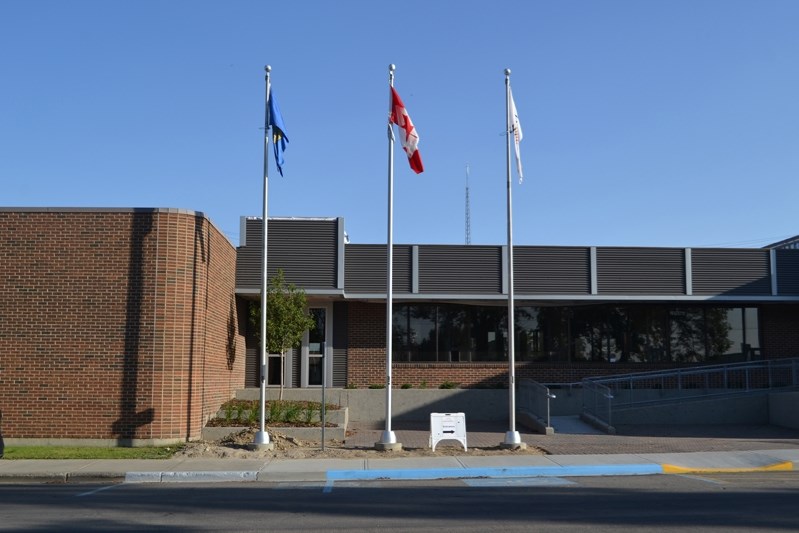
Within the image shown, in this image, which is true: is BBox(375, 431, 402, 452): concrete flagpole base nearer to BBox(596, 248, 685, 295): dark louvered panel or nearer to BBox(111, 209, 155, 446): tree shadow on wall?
BBox(111, 209, 155, 446): tree shadow on wall

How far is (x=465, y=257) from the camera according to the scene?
26.5 meters

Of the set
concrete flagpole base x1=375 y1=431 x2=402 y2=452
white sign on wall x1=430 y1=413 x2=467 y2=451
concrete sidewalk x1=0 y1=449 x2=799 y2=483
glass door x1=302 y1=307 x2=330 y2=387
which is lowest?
concrete sidewalk x1=0 y1=449 x2=799 y2=483

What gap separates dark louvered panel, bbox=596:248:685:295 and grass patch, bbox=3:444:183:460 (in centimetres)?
1467

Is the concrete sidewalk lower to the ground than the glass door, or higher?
lower

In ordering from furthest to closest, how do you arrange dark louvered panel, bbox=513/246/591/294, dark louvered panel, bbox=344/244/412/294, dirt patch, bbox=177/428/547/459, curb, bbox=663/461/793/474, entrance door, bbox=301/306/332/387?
entrance door, bbox=301/306/332/387, dark louvered panel, bbox=513/246/591/294, dark louvered panel, bbox=344/244/412/294, dirt patch, bbox=177/428/547/459, curb, bbox=663/461/793/474

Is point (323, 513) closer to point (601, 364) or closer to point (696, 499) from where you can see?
point (696, 499)

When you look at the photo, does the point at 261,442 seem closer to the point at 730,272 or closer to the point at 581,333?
the point at 581,333

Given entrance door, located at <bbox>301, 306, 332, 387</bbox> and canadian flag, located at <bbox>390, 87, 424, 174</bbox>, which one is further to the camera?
entrance door, located at <bbox>301, 306, 332, 387</bbox>

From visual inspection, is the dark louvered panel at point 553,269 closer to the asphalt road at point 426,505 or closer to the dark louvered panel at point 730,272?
the dark louvered panel at point 730,272

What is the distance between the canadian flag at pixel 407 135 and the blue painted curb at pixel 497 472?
22.1ft

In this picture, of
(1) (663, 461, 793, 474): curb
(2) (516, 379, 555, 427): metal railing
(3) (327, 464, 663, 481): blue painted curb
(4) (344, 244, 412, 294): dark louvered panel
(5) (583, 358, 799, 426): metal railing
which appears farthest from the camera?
(4) (344, 244, 412, 294): dark louvered panel

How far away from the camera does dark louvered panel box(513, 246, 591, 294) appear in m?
26.5

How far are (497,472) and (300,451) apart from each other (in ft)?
15.7

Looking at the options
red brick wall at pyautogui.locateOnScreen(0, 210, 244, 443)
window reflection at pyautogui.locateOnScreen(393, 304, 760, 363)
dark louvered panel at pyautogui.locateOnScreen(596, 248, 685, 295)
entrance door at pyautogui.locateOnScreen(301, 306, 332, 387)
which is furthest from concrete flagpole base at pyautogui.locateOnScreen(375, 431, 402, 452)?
dark louvered panel at pyautogui.locateOnScreen(596, 248, 685, 295)
